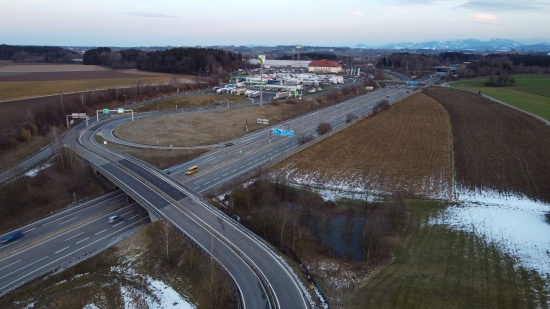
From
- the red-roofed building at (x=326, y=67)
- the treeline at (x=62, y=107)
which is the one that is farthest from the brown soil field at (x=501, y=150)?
the red-roofed building at (x=326, y=67)

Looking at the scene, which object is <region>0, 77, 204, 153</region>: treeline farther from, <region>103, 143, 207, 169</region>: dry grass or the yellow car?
the yellow car

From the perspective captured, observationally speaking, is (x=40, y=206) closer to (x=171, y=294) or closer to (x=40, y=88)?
(x=171, y=294)

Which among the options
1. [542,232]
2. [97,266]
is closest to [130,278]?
[97,266]

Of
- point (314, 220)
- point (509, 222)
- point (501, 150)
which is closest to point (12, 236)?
point (314, 220)

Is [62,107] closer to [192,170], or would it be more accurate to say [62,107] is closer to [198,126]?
[198,126]

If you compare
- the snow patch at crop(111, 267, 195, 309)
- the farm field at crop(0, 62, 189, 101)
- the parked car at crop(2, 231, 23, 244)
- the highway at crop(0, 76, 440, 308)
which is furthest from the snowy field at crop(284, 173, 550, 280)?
the farm field at crop(0, 62, 189, 101)

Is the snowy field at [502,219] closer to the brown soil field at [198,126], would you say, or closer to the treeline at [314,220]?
the treeline at [314,220]

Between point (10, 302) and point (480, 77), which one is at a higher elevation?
point (480, 77)
